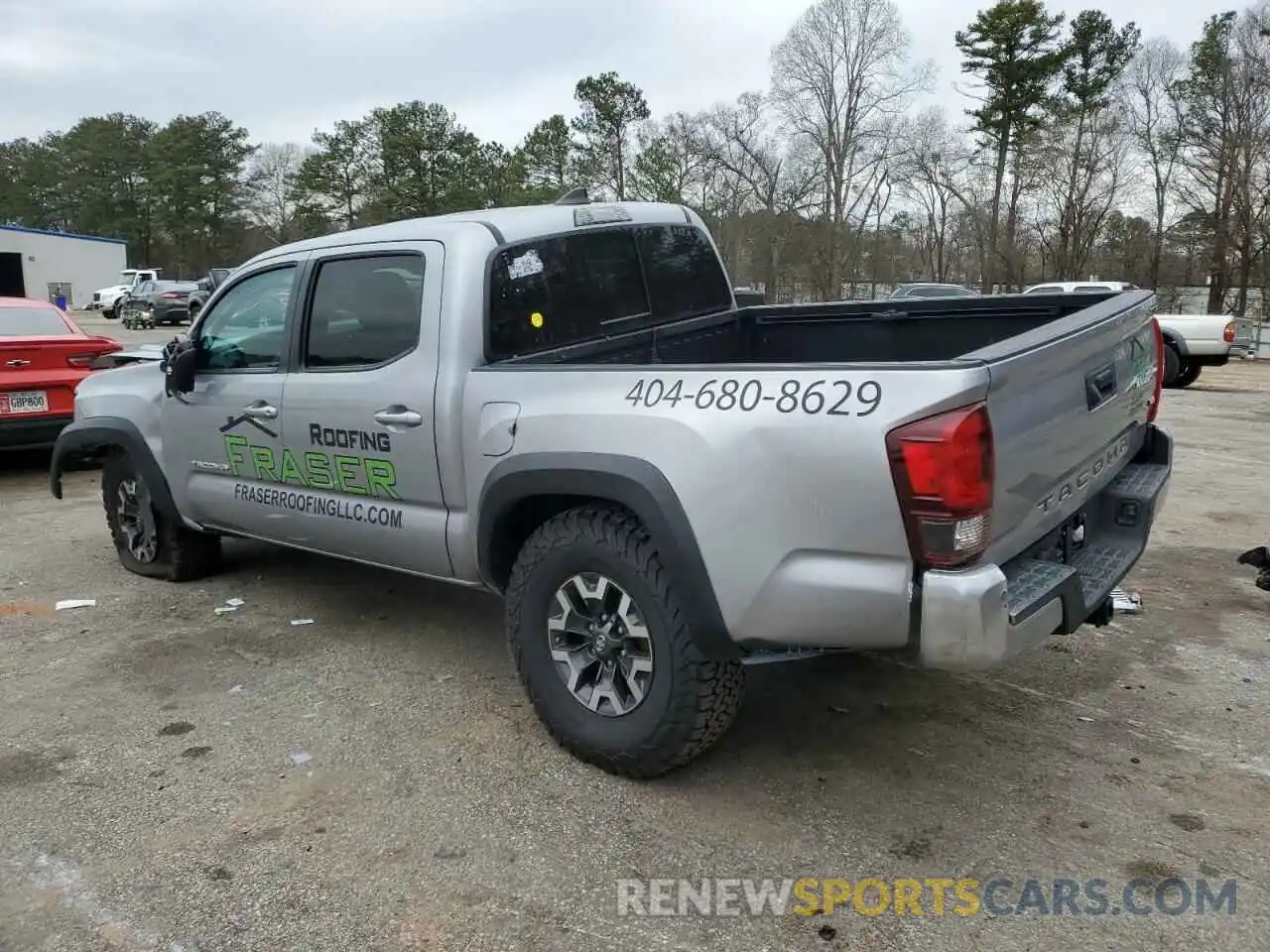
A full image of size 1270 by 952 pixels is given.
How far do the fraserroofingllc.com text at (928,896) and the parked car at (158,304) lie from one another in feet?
120

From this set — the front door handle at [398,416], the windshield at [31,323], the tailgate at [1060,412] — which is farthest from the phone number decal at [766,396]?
the windshield at [31,323]

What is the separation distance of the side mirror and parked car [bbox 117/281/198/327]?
1309 inches

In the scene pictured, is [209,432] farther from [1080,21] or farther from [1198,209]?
[1080,21]

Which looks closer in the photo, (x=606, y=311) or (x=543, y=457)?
(x=543, y=457)

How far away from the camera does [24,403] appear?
25.9ft

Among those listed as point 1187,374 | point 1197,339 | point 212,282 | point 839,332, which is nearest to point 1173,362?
point 1197,339

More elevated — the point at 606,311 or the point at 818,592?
the point at 606,311

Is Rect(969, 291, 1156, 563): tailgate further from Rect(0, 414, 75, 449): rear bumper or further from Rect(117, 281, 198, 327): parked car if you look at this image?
Rect(117, 281, 198, 327): parked car

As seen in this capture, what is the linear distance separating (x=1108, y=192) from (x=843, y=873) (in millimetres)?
42883

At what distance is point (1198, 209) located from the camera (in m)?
34.4

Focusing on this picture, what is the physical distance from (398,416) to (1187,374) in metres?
16.4

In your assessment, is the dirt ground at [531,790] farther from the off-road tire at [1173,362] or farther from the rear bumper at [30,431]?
the off-road tire at [1173,362]

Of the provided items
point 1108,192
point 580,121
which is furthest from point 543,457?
point 580,121

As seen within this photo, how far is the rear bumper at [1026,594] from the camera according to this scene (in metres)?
2.47
